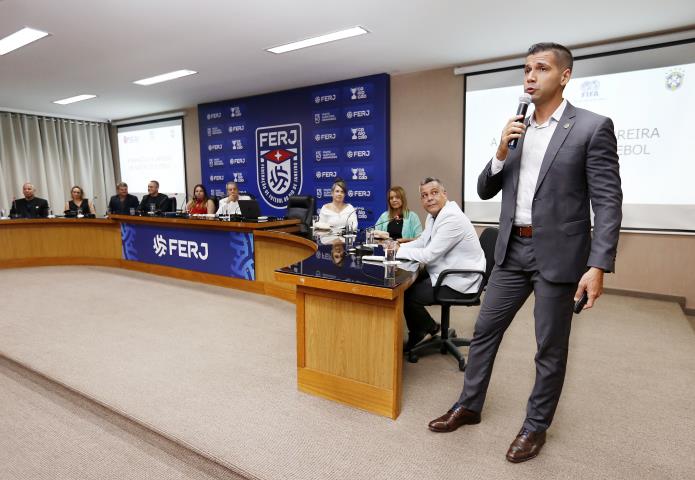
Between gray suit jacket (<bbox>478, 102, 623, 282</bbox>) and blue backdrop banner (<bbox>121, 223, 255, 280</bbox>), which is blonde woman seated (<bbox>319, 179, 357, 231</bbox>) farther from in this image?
gray suit jacket (<bbox>478, 102, 623, 282</bbox>)

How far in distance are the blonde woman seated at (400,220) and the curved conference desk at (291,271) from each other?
804 mm

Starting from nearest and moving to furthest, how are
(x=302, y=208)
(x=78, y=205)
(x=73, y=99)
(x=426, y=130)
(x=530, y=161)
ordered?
1. (x=530, y=161)
2. (x=302, y=208)
3. (x=426, y=130)
4. (x=78, y=205)
5. (x=73, y=99)

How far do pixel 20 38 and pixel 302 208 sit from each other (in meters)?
3.12

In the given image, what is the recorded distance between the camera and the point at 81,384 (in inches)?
93.9

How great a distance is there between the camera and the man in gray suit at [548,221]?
143 cm

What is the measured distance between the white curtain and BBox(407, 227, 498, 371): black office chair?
22.3 feet

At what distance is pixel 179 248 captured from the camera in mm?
4914

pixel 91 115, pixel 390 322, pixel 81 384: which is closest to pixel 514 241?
pixel 390 322

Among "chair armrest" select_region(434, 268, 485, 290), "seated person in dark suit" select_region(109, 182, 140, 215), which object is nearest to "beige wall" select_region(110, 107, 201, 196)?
"seated person in dark suit" select_region(109, 182, 140, 215)

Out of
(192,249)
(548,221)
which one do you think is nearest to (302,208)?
(192,249)

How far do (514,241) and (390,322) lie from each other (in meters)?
0.65

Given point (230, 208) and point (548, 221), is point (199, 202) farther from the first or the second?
point (548, 221)

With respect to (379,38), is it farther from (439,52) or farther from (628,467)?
(628,467)

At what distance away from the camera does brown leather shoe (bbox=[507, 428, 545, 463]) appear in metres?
1.67
